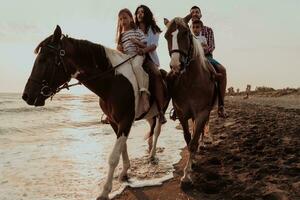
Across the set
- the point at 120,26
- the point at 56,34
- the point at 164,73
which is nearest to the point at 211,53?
the point at 164,73

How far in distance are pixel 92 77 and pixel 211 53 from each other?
11.5ft

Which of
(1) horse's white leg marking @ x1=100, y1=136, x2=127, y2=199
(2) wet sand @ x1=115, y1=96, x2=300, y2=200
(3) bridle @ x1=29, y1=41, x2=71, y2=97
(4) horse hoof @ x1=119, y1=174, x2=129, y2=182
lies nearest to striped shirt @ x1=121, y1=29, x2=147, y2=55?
(3) bridle @ x1=29, y1=41, x2=71, y2=97

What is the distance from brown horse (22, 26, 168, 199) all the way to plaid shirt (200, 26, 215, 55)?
8.63 ft

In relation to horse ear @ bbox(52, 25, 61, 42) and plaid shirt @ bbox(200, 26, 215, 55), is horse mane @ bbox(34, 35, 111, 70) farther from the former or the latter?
plaid shirt @ bbox(200, 26, 215, 55)

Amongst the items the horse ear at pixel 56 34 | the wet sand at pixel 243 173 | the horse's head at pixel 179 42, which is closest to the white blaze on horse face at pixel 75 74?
the horse ear at pixel 56 34

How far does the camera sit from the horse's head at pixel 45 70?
246 inches

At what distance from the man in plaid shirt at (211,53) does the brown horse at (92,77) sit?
2.20 metres

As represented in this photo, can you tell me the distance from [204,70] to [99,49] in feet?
6.90

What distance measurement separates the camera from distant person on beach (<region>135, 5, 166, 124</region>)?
24.8 feet

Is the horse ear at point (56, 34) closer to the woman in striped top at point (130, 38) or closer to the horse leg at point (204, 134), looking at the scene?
the woman in striped top at point (130, 38)

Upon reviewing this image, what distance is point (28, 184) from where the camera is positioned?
7.64 metres

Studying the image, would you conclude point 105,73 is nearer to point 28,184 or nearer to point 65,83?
point 65,83

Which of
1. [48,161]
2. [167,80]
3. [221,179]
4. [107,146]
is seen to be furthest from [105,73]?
[107,146]

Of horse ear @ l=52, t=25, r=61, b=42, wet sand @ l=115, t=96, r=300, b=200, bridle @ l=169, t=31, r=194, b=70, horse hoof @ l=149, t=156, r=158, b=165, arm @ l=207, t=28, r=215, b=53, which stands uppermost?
arm @ l=207, t=28, r=215, b=53
